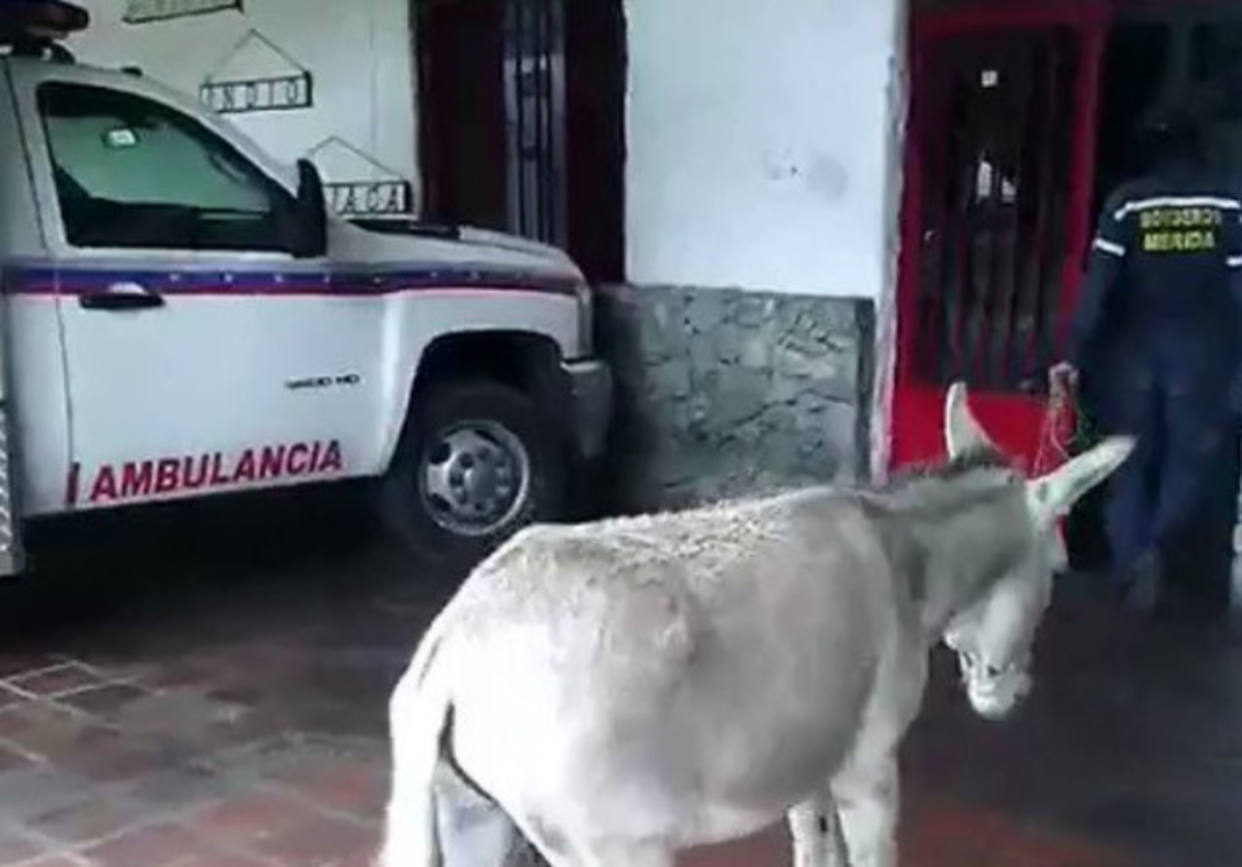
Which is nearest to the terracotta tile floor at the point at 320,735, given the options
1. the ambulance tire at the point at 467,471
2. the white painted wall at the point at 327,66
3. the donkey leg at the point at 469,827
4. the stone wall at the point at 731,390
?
the ambulance tire at the point at 467,471

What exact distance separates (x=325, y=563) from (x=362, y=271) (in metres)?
1.43

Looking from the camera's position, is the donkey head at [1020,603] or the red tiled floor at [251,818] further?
the red tiled floor at [251,818]

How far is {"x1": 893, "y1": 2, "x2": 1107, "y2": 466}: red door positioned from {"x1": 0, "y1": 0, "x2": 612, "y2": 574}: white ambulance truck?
1591mm

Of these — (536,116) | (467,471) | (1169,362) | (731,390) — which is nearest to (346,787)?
(467,471)

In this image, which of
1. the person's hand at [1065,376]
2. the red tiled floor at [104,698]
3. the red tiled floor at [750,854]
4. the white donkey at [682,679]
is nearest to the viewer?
the white donkey at [682,679]

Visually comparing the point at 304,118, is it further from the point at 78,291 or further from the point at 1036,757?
the point at 1036,757

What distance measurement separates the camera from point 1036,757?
17.9ft

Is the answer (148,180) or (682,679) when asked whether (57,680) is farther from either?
(682,679)

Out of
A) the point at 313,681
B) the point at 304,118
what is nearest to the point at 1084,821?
the point at 313,681

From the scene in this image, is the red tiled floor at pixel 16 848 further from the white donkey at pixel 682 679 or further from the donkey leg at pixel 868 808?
the donkey leg at pixel 868 808

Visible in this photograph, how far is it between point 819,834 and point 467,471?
5129 mm

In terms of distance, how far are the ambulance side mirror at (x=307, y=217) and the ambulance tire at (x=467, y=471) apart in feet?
3.15

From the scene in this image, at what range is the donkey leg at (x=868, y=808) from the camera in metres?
2.83

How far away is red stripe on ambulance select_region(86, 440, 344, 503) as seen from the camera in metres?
6.93
